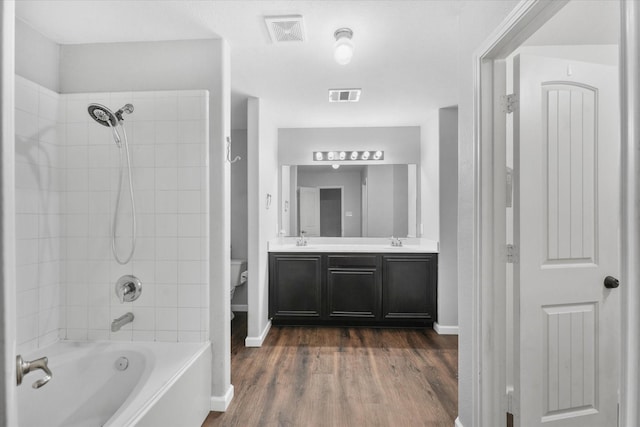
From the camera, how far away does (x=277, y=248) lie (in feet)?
11.7

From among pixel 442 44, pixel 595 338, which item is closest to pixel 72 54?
pixel 442 44

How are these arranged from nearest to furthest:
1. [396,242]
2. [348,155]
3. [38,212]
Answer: [38,212]
[396,242]
[348,155]

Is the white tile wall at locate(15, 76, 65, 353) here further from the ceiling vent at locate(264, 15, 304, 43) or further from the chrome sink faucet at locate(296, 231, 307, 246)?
the chrome sink faucet at locate(296, 231, 307, 246)

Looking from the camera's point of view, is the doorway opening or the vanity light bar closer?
the doorway opening

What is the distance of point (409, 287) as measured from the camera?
136 inches

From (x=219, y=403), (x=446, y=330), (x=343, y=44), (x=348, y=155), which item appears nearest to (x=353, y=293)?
(x=446, y=330)

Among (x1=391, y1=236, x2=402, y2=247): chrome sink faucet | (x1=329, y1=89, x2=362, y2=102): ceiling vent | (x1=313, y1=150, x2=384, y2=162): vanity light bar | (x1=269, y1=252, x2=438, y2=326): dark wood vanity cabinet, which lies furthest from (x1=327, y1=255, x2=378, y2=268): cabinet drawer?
(x1=329, y1=89, x2=362, y2=102): ceiling vent

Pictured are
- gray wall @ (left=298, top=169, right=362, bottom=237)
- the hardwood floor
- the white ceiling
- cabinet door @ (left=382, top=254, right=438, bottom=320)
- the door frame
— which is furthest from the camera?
gray wall @ (left=298, top=169, right=362, bottom=237)

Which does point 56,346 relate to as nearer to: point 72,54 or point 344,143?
point 72,54

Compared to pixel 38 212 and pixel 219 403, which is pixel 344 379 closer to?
pixel 219 403

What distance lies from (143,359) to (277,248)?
6.02ft

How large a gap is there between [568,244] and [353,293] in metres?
2.18

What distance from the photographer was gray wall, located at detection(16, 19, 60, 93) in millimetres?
1868

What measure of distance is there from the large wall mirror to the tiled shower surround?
6.54ft
